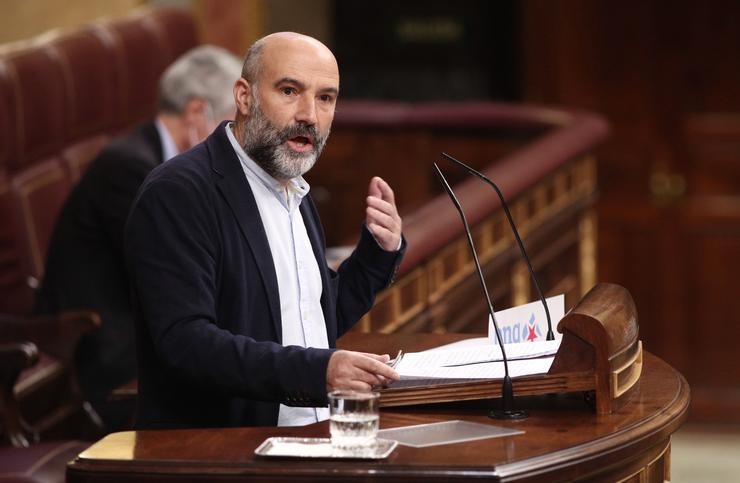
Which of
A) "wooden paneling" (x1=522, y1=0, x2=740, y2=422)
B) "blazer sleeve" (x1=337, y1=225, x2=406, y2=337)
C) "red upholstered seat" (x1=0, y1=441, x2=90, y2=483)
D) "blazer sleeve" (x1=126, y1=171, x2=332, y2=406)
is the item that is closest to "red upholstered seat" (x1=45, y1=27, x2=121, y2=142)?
"red upholstered seat" (x1=0, y1=441, x2=90, y2=483)

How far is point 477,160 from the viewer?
688 cm

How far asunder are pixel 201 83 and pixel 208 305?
7.27 feet

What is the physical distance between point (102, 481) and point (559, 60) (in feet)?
18.8

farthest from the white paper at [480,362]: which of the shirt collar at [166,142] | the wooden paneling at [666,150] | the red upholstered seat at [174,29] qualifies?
the wooden paneling at [666,150]

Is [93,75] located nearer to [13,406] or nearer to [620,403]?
[13,406]

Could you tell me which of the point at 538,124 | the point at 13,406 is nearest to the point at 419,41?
the point at 538,124

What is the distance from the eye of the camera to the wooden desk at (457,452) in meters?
1.98

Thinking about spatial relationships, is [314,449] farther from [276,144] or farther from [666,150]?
[666,150]

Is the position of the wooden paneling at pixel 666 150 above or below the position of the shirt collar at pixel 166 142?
below

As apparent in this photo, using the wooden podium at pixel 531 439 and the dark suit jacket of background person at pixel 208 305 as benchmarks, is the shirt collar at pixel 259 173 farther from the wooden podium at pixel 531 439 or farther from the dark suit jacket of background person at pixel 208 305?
the wooden podium at pixel 531 439

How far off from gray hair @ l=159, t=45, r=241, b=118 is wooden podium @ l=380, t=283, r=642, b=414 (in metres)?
2.26

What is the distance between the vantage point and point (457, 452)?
2.04 m

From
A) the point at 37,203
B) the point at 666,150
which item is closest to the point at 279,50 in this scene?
the point at 37,203

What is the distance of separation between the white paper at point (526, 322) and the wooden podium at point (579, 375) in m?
0.22
